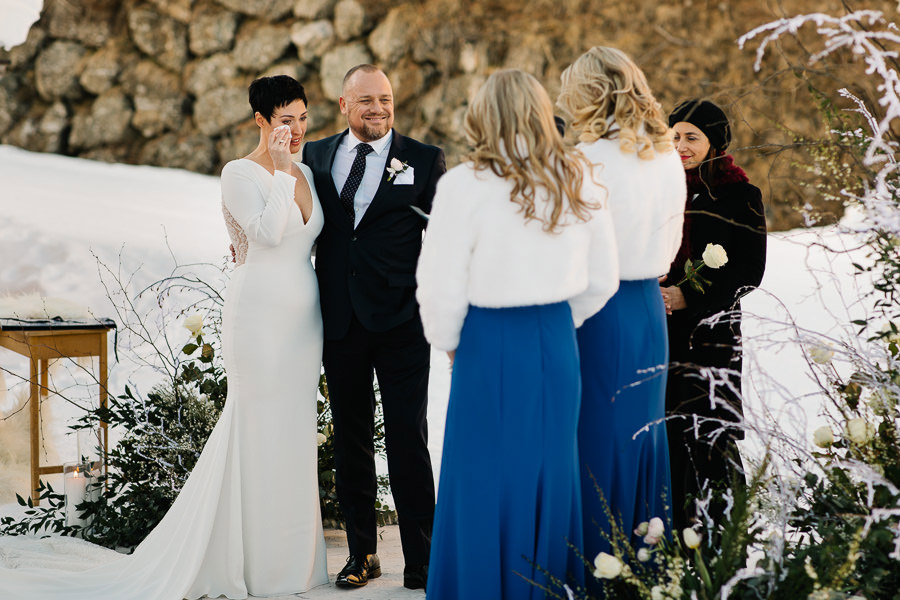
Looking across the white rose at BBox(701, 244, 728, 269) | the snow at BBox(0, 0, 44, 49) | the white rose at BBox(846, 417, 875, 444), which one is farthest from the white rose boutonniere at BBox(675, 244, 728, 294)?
the snow at BBox(0, 0, 44, 49)

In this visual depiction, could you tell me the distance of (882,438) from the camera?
2395 mm

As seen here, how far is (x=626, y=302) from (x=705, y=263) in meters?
0.45

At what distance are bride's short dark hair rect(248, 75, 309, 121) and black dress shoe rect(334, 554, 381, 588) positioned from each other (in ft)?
5.24

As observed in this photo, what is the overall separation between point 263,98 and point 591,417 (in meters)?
1.58

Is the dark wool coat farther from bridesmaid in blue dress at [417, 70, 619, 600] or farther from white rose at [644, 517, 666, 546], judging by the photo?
white rose at [644, 517, 666, 546]

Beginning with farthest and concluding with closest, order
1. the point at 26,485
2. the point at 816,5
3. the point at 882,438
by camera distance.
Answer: the point at 816,5 < the point at 26,485 < the point at 882,438

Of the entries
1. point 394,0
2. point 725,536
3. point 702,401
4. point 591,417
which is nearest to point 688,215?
point 702,401

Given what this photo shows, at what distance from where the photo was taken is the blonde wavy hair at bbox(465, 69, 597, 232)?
2.40m

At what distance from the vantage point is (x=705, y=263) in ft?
9.84

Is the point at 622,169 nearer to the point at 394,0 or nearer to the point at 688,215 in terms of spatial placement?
the point at 688,215

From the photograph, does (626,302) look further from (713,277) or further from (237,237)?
(237,237)

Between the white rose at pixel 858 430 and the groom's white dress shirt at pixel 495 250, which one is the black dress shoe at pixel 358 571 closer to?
the groom's white dress shirt at pixel 495 250

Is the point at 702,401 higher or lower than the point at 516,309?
lower

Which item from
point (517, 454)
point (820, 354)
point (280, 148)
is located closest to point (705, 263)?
point (820, 354)
